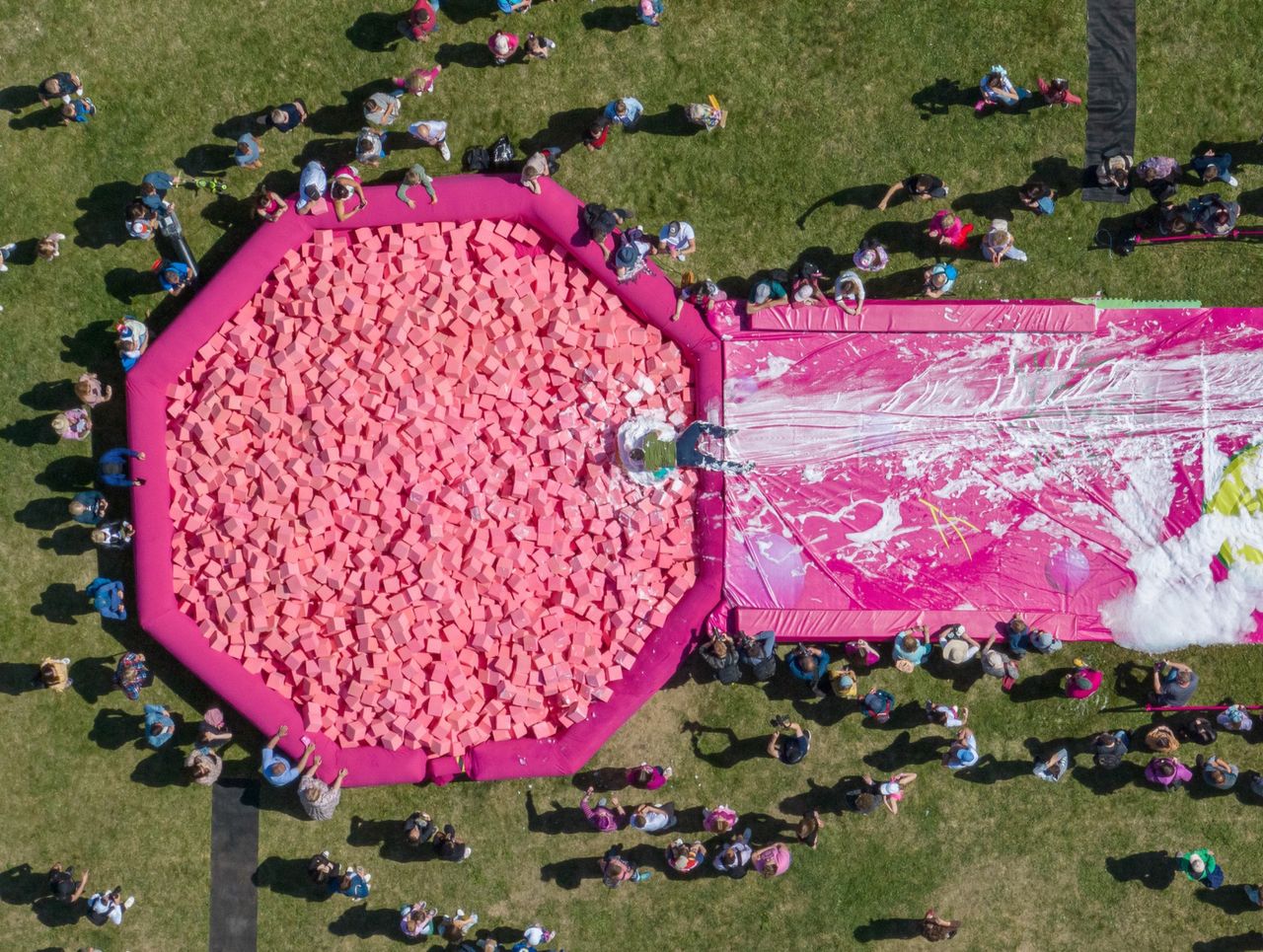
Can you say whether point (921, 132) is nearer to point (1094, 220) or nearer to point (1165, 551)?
point (1094, 220)

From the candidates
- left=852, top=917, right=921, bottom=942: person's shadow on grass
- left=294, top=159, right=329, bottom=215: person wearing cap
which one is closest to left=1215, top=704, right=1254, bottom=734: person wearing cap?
left=852, top=917, right=921, bottom=942: person's shadow on grass

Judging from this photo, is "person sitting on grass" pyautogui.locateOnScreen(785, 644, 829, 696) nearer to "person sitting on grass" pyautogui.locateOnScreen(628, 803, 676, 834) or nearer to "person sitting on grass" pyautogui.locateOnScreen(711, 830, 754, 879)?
"person sitting on grass" pyautogui.locateOnScreen(711, 830, 754, 879)

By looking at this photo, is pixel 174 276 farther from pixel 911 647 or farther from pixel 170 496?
pixel 911 647

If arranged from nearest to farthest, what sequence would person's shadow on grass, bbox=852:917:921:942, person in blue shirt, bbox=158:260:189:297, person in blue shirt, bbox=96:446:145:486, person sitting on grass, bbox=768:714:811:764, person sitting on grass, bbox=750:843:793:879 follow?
person in blue shirt, bbox=96:446:145:486, person in blue shirt, bbox=158:260:189:297, person sitting on grass, bbox=768:714:811:764, person sitting on grass, bbox=750:843:793:879, person's shadow on grass, bbox=852:917:921:942

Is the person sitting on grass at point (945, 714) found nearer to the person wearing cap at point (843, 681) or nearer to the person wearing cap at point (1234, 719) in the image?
the person wearing cap at point (843, 681)

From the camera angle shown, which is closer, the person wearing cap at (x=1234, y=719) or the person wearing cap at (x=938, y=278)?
the person wearing cap at (x=938, y=278)

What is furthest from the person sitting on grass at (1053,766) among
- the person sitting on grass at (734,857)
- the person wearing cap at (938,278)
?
the person wearing cap at (938,278)

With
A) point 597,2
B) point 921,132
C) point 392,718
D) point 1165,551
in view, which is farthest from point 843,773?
point 597,2
